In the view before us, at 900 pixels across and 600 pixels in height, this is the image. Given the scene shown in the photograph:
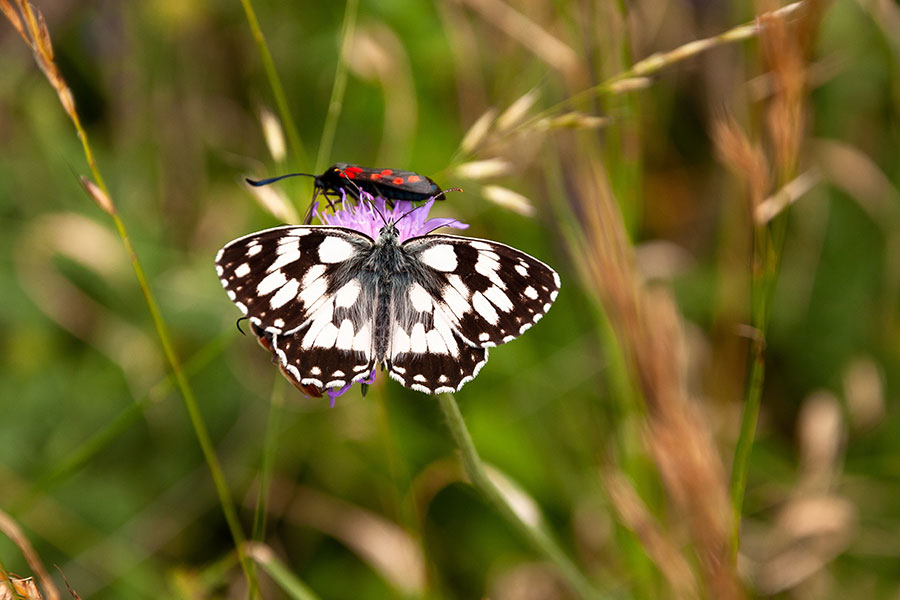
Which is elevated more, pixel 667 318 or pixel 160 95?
pixel 160 95

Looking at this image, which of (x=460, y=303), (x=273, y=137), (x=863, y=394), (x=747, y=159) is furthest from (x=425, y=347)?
(x=863, y=394)

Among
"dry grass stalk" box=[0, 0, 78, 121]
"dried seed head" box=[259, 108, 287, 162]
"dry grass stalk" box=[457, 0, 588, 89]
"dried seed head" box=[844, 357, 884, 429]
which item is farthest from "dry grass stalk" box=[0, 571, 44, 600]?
"dried seed head" box=[844, 357, 884, 429]

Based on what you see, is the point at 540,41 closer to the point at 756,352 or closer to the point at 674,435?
the point at 756,352

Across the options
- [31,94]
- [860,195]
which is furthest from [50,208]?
[860,195]

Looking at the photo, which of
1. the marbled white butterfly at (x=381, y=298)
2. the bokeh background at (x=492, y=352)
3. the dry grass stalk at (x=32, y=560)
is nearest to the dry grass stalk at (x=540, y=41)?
the bokeh background at (x=492, y=352)

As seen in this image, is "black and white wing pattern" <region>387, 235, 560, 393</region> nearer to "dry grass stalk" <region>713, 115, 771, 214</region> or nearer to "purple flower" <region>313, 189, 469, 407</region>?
"purple flower" <region>313, 189, 469, 407</region>

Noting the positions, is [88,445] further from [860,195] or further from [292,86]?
[860,195]
